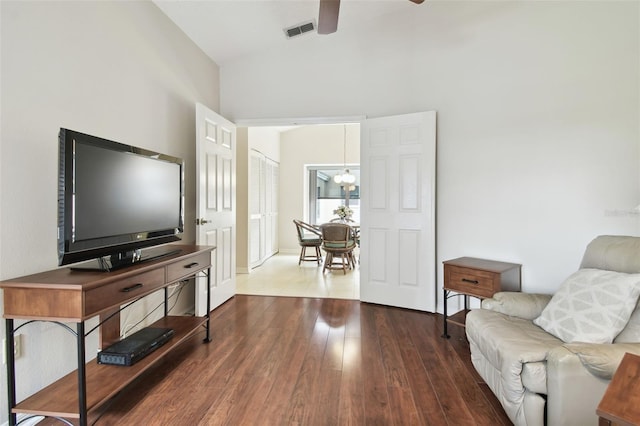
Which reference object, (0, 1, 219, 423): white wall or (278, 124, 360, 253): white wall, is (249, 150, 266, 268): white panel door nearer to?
(278, 124, 360, 253): white wall

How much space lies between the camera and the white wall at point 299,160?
23.8 ft

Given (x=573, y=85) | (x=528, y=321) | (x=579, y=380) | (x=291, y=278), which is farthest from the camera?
(x=291, y=278)

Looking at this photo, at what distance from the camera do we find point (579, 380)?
1.33 m

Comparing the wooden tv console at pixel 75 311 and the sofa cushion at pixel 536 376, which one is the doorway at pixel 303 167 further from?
the sofa cushion at pixel 536 376

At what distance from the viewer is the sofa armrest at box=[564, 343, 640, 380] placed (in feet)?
4.17

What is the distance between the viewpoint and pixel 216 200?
10.9 ft

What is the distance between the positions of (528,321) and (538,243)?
107cm

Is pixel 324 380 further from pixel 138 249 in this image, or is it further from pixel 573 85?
pixel 573 85

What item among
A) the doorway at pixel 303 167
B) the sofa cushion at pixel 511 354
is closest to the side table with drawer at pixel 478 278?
the sofa cushion at pixel 511 354

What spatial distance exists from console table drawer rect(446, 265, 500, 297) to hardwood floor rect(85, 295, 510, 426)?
0.44 metres

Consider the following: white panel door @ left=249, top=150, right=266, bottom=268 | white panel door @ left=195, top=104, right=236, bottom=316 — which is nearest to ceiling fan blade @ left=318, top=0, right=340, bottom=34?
white panel door @ left=195, top=104, right=236, bottom=316

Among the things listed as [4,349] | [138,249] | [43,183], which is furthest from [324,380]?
[43,183]

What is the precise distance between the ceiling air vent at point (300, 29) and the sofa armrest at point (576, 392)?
11.4 feet

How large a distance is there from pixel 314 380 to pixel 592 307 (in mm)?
1618
